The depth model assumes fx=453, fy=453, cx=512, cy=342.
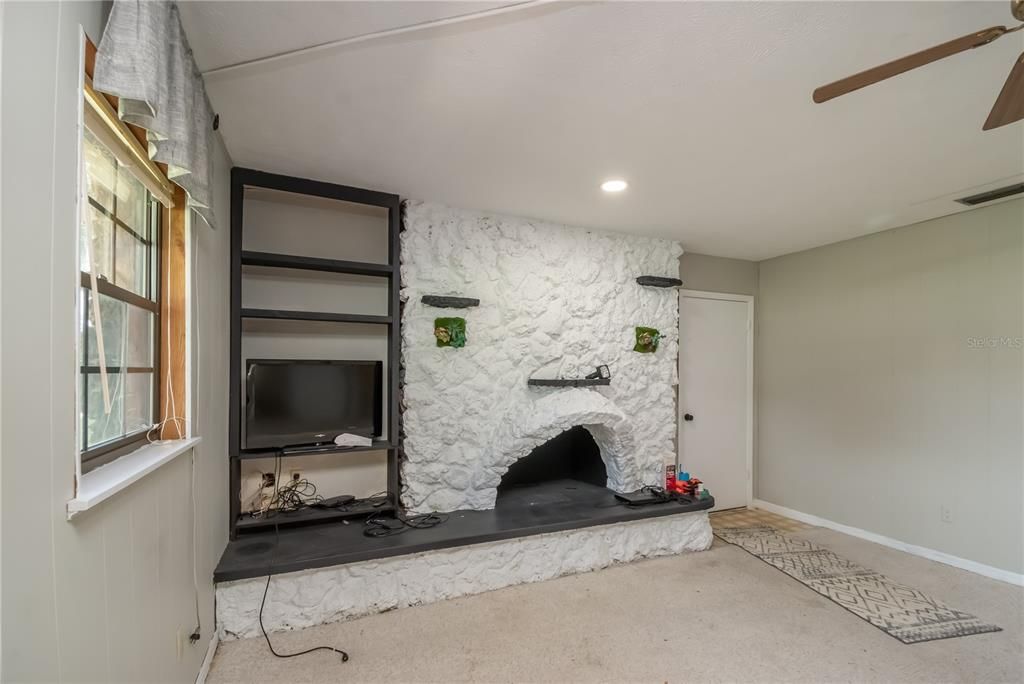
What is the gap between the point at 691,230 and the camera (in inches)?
142

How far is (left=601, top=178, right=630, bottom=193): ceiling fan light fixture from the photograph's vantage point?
8.75 feet

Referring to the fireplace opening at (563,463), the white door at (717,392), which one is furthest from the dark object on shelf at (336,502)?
the white door at (717,392)

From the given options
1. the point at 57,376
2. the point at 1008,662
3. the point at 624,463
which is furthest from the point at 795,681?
the point at 57,376

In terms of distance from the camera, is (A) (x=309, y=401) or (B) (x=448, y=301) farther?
(B) (x=448, y=301)

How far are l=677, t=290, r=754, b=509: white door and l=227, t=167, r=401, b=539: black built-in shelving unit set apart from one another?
104 inches

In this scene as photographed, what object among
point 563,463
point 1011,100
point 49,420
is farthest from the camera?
point 563,463

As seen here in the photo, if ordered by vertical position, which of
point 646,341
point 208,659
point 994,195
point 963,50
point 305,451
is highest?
point 994,195

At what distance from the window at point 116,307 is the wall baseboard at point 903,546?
186 inches

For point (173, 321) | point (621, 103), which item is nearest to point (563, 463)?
point (621, 103)

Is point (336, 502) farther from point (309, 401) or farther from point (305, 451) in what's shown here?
point (309, 401)

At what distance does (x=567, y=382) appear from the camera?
3346 millimetres

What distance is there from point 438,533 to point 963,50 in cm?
290

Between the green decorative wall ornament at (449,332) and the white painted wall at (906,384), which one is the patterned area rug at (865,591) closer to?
the white painted wall at (906,384)

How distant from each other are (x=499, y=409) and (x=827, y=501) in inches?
119
